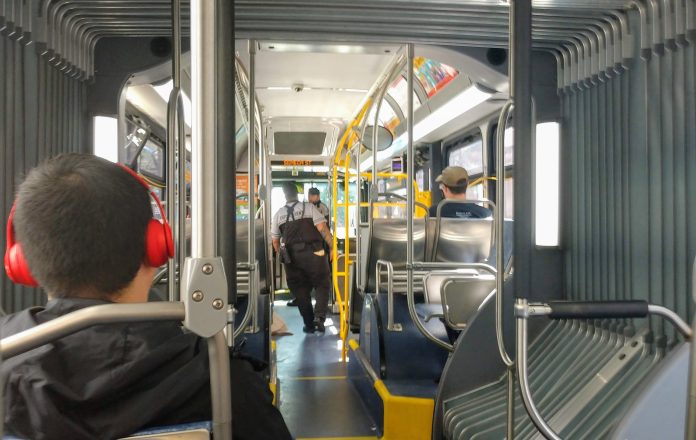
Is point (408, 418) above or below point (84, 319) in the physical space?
below

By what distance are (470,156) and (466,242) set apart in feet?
10.0

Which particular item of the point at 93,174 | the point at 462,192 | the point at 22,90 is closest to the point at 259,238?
the point at 462,192

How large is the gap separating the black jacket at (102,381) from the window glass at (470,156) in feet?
20.9

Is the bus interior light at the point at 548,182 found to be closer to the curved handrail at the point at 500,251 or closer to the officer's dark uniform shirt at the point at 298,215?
the curved handrail at the point at 500,251

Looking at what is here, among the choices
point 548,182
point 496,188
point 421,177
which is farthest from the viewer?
point 421,177

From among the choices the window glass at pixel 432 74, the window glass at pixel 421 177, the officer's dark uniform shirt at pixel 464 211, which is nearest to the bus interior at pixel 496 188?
the officer's dark uniform shirt at pixel 464 211

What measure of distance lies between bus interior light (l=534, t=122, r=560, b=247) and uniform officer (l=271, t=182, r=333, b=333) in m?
3.73

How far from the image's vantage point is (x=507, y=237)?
4.27 metres

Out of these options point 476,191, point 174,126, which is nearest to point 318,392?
point 174,126

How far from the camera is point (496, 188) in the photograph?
245 centimetres

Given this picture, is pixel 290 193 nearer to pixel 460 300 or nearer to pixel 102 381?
pixel 460 300

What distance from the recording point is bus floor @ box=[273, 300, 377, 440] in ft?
11.8

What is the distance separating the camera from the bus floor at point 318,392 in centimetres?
358

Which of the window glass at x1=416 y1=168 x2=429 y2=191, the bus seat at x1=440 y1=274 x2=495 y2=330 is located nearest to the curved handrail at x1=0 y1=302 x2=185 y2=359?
the bus seat at x1=440 y1=274 x2=495 y2=330
